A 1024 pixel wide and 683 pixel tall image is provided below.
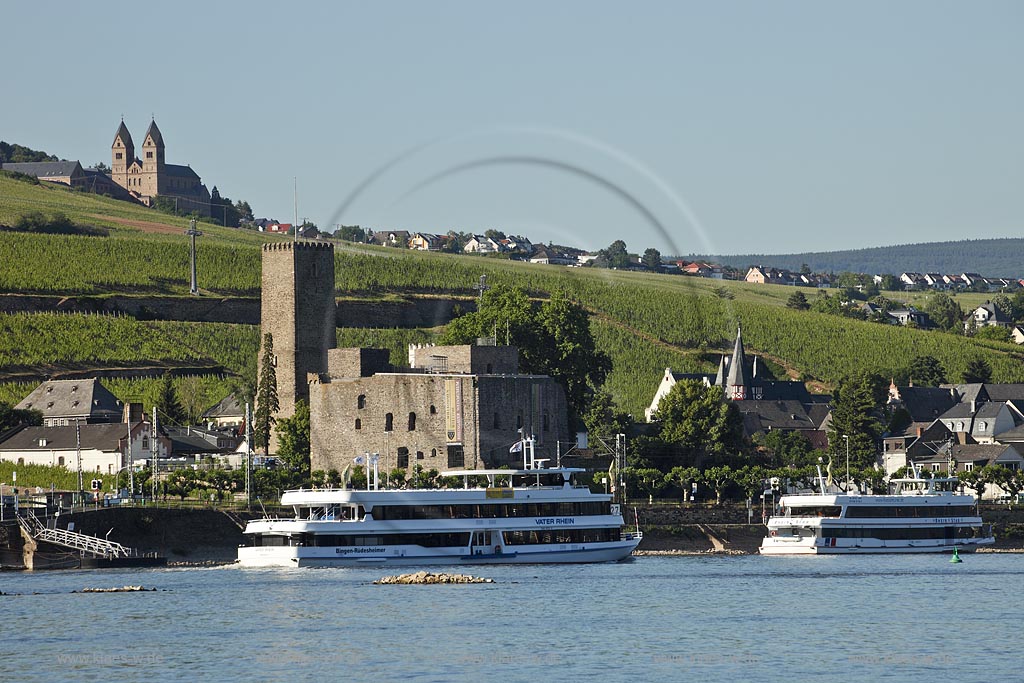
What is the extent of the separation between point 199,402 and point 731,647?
280 ft

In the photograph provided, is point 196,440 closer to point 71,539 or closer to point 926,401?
point 71,539

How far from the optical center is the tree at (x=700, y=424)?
106750 mm

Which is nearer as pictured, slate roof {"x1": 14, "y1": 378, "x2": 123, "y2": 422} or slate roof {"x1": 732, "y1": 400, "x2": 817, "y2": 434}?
slate roof {"x1": 14, "y1": 378, "x2": 123, "y2": 422}

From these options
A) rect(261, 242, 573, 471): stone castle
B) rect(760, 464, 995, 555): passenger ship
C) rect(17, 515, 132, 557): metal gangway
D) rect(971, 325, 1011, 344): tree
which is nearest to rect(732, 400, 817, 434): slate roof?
rect(261, 242, 573, 471): stone castle

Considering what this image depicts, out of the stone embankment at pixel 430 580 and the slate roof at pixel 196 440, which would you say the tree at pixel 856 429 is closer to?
the slate roof at pixel 196 440

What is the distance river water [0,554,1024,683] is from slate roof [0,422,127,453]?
88.9 ft

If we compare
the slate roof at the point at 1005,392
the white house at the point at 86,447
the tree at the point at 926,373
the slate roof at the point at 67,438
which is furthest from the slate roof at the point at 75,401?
the tree at the point at 926,373

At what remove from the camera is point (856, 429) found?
125m

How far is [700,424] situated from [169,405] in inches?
1414

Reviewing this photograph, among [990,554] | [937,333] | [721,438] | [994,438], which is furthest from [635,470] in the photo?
[937,333]

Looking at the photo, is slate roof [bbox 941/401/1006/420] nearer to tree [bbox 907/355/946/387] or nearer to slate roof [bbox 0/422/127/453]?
tree [bbox 907/355/946/387]

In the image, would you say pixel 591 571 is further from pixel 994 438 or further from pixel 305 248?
pixel 994 438

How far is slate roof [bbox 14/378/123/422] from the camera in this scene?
114500 millimetres

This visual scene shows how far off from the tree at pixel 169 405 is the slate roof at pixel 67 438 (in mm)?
11112
